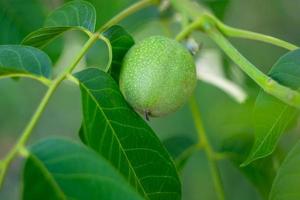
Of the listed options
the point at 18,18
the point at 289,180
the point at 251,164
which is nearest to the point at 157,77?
the point at 289,180

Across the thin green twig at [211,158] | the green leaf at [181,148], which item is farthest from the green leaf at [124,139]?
the green leaf at [181,148]

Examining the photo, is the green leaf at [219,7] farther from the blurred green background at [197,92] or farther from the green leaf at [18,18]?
the green leaf at [18,18]

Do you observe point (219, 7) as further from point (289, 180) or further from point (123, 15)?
point (289, 180)

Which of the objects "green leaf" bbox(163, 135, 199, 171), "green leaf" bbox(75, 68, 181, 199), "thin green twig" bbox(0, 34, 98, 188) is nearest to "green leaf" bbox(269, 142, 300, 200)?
"green leaf" bbox(75, 68, 181, 199)

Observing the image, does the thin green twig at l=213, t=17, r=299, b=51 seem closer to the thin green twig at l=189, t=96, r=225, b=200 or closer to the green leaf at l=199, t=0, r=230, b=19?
the thin green twig at l=189, t=96, r=225, b=200

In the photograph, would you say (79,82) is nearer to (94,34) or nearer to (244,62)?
(94,34)

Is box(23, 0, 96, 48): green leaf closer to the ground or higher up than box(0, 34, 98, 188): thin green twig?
higher up
